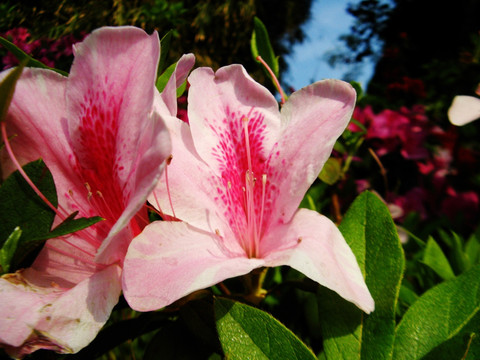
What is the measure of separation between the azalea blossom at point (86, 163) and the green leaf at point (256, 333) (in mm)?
133

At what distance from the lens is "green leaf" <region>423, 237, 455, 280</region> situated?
0.85 metres

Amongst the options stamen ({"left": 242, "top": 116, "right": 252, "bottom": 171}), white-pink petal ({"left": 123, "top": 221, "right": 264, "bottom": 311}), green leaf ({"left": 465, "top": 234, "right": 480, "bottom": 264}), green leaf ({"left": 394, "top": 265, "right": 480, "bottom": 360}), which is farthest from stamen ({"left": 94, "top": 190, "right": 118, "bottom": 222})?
green leaf ({"left": 465, "top": 234, "right": 480, "bottom": 264})

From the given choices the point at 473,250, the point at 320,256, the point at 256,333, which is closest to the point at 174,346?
the point at 256,333

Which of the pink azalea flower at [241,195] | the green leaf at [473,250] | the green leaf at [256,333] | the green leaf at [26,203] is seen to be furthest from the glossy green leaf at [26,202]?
the green leaf at [473,250]

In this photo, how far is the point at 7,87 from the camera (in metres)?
0.40

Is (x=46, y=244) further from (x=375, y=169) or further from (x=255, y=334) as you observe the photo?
(x=375, y=169)

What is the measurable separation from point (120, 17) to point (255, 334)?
3.59 feet

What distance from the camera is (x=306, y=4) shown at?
265 inches

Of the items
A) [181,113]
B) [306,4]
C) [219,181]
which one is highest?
[219,181]

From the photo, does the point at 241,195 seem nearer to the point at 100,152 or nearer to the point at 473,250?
the point at 100,152

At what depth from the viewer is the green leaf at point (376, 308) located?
0.52 m

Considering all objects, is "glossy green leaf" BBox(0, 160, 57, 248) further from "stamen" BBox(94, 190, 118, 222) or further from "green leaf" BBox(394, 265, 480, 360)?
"green leaf" BBox(394, 265, 480, 360)

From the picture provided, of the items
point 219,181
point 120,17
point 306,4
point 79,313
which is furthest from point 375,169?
point 306,4

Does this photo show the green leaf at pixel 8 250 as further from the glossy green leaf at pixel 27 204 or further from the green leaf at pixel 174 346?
the green leaf at pixel 174 346
